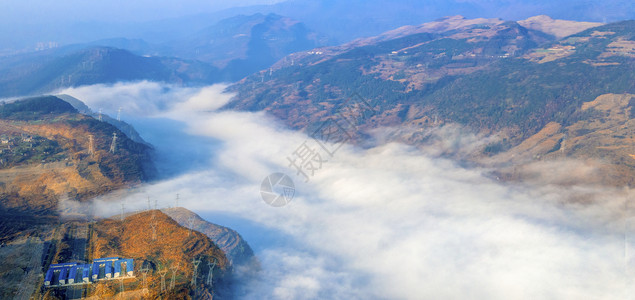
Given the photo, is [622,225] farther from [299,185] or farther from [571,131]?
[299,185]

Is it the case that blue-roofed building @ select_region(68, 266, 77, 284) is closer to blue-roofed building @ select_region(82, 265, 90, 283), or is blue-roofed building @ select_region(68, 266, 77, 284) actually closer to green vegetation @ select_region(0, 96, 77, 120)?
blue-roofed building @ select_region(82, 265, 90, 283)

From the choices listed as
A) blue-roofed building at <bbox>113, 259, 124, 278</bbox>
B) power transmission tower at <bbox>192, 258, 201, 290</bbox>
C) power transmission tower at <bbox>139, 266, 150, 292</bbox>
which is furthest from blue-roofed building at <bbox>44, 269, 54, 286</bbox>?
power transmission tower at <bbox>192, 258, 201, 290</bbox>

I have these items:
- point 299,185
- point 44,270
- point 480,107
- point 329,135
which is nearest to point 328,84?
point 329,135

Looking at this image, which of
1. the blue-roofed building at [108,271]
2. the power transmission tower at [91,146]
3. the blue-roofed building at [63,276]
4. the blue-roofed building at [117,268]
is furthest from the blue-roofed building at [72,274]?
the power transmission tower at [91,146]

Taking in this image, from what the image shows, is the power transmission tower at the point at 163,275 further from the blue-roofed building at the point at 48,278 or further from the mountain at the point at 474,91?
the mountain at the point at 474,91

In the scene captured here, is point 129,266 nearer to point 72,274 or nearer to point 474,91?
point 72,274

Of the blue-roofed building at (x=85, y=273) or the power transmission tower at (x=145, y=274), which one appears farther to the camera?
the power transmission tower at (x=145, y=274)
